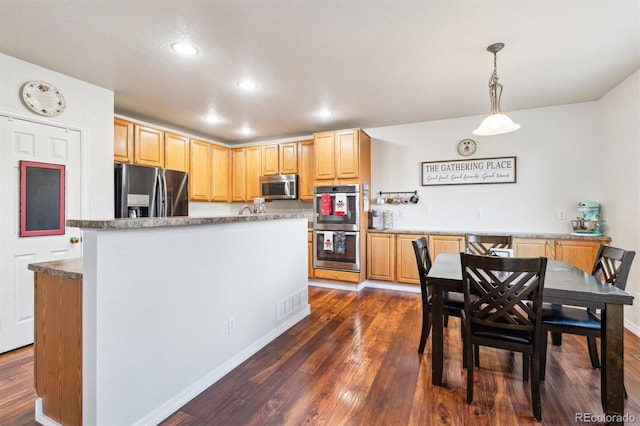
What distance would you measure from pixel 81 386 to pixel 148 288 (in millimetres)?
519

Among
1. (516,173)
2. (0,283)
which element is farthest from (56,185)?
(516,173)

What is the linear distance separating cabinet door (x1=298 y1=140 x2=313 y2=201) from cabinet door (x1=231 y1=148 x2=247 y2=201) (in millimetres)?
1152

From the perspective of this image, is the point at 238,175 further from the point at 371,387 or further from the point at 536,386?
the point at 536,386

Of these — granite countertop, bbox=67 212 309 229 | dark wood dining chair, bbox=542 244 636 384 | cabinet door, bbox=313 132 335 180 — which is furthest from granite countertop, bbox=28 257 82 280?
cabinet door, bbox=313 132 335 180

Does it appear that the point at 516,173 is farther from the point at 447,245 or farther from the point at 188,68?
the point at 188,68

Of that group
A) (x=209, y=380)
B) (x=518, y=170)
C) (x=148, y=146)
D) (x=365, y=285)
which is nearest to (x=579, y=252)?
(x=518, y=170)

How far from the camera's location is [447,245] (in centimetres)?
388

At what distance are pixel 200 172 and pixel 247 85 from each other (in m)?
2.26

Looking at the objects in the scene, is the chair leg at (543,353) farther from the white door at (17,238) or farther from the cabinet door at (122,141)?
the cabinet door at (122,141)

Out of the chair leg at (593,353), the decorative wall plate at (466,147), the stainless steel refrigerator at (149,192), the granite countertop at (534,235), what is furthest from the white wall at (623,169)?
the stainless steel refrigerator at (149,192)

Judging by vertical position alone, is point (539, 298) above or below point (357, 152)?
below

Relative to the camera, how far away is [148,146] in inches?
157

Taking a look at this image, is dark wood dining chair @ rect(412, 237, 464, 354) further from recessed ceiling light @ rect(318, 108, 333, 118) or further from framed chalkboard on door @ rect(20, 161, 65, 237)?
framed chalkboard on door @ rect(20, 161, 65, 237)

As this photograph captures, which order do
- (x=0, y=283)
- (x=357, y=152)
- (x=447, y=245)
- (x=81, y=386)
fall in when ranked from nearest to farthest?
(x=81, y=386) < (x=0, y=283) < (x=447, y=245) < (x=357, y=152)
